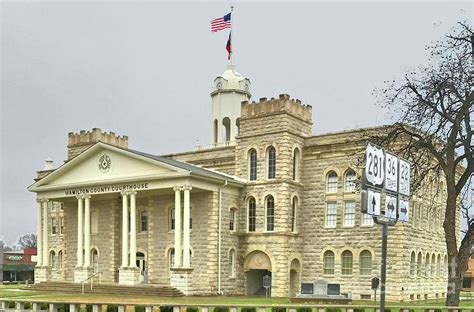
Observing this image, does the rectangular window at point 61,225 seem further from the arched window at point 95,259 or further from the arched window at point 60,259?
the arched window at point 95,259

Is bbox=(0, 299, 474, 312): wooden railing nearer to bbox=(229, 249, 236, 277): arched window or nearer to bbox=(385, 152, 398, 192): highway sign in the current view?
bbox=(385, 152, 398, 192): highway sign

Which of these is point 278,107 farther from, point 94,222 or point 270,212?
point 94,222

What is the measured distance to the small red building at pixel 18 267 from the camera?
2995 inches

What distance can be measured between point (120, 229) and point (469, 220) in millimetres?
26039

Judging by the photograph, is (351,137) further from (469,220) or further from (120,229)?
(120,229)

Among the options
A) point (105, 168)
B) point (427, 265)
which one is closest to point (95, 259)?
point (105, 168)

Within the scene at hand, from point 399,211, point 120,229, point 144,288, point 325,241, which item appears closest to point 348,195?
point 325,241

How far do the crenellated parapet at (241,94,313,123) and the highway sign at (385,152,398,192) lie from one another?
26.4 meters

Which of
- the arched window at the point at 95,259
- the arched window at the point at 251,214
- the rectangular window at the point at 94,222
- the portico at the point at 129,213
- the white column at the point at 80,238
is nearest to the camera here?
the portico at the point at 129,213

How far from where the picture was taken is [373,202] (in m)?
13.5

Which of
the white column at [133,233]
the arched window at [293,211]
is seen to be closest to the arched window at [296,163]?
the arched window at [293,211]

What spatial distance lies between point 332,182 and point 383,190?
90.6ft

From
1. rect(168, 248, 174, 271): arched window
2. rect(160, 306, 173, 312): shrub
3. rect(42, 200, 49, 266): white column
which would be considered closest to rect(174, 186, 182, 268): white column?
rect(168, 248, 174, 271): arched window

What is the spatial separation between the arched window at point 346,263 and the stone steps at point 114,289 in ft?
35.3
